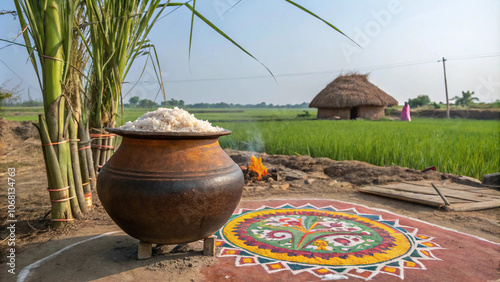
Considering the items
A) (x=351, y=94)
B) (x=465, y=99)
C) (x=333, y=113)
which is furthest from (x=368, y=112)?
(x=465, y=99)

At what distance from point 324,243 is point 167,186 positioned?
144cm

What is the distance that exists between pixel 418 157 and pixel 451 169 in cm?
62

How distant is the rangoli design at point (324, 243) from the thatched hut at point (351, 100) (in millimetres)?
20057

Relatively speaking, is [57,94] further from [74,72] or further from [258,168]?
[258,168]

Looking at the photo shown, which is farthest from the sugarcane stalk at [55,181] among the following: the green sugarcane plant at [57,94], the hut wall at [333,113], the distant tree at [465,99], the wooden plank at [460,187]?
the distant tree at [465,99]

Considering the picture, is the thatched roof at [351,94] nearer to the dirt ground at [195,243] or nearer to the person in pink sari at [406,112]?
the person in pink sari at [406,112]

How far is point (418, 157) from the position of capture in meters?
6.57

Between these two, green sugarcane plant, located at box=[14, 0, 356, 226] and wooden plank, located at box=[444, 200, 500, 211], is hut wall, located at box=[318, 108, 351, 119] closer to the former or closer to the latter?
wooden plank, located at box=[444, 200, 500, 211]

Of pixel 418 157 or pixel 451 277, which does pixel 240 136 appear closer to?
pixel 418 157

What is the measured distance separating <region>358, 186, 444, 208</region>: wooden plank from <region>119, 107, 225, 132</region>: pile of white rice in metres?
2.87

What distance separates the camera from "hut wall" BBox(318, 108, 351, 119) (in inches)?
924

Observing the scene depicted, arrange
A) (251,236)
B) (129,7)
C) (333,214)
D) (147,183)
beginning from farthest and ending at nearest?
(333,214)
(129,7)
(251,236)
(147,183)

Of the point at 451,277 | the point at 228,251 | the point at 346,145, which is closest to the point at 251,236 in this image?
the point at 228,251

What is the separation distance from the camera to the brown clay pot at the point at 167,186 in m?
2.24
